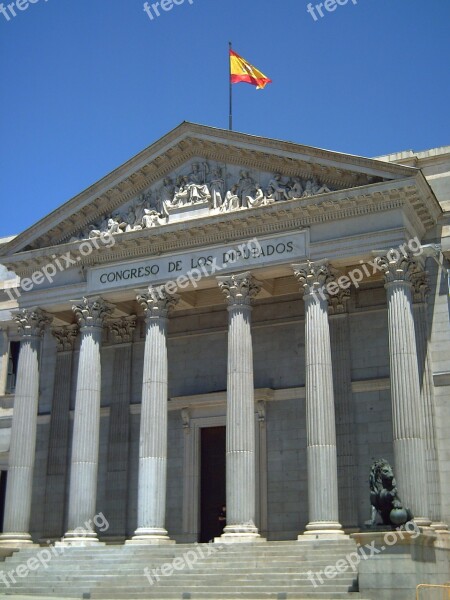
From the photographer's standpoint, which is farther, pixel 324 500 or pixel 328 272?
pixel 328 272

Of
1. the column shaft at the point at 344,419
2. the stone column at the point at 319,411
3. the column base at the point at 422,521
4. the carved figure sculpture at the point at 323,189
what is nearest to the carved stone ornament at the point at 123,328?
the column shaft at the point at 344,419

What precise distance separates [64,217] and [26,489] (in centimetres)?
1147

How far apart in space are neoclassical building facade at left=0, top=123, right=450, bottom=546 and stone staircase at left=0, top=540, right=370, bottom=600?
1.17 meters

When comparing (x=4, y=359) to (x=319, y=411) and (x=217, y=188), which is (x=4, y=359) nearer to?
(x=217, y=188)

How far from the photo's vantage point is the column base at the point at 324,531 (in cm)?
2794

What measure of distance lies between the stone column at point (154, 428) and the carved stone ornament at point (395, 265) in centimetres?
870

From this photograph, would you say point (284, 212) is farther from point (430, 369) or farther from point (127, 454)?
point (127, 454)

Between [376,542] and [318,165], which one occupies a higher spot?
[318,165]

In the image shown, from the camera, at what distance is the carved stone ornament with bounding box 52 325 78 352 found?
39.8 m

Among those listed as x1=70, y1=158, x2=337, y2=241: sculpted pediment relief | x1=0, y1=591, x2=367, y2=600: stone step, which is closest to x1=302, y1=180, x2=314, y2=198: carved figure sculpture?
x1=70, y1=158, x2=337, y2=241: sculpted pediment relief

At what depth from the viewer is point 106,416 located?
38.7 meters

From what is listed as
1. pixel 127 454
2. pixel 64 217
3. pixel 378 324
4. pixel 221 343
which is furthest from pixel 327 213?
pixel 127 454

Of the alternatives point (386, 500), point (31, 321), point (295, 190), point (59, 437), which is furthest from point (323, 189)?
point (59, 437)

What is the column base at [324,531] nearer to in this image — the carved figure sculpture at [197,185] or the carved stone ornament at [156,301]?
the carved stone ornament at [156,301]
